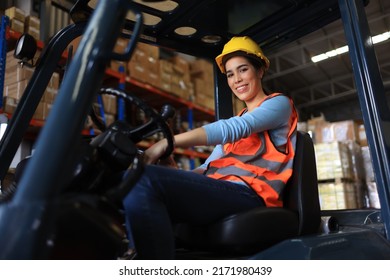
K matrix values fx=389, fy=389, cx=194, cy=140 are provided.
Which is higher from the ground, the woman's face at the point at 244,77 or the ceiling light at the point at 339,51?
the ceiling light at the point at 339,51

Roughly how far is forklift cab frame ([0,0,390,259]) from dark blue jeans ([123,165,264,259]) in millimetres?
239

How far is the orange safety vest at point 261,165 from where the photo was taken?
1634 millimetres

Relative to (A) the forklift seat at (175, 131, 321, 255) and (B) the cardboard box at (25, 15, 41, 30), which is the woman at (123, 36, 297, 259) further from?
(B) the cardboard box at (25, 15, 41, 30)

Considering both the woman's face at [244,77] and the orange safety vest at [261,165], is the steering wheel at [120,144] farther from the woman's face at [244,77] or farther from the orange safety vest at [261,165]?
the woman's face at [244,77]

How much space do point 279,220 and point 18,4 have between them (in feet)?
16.9

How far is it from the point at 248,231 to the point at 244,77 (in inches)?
31.2

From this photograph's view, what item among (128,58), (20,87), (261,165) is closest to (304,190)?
(261,165)

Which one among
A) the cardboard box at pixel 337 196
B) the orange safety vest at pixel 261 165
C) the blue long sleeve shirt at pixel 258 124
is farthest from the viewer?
the cardboard box at pixel 337 196

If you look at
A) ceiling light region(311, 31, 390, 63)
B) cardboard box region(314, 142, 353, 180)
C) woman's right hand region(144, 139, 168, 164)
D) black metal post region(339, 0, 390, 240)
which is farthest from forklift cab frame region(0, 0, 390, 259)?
ceiling light region(311, 31, 390, 63)

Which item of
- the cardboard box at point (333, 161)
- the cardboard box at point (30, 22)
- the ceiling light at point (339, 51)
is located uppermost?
the ceiling light at point (339, 51)

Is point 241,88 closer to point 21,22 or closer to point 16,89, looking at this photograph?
point 16,89

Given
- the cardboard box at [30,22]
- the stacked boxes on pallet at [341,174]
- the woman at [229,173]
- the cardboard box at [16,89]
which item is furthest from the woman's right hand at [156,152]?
the stacked boxes on pallet at [341,174]

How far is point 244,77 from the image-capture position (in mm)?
1902
